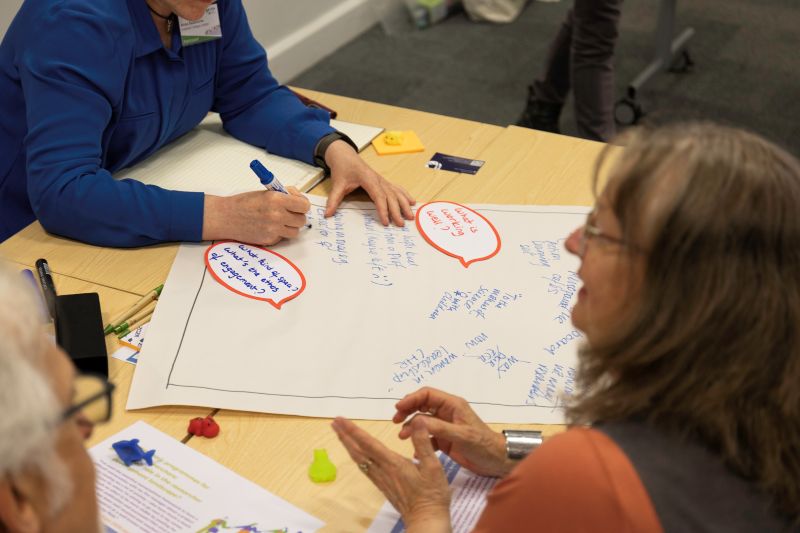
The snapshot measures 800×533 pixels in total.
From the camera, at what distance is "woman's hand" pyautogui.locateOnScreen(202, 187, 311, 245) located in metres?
1.55

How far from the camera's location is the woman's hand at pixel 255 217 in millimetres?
1550

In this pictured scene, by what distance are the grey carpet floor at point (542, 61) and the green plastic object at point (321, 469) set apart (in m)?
2.64

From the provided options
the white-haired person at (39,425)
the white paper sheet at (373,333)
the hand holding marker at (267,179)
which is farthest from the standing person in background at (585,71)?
the white-haired person at (39,425)

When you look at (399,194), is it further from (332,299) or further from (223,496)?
(223,496)

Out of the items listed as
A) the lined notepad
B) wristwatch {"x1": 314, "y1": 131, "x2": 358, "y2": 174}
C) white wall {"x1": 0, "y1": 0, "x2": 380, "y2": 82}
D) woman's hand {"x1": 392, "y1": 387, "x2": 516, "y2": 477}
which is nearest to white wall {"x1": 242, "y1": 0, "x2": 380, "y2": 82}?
white wall {"x1": 0, "y1": 0, "x2": 380, "y2": 82}

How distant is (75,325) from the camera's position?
1350mm

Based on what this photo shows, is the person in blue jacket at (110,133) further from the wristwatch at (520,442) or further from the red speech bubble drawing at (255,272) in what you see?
the wristwatch at (520,442)

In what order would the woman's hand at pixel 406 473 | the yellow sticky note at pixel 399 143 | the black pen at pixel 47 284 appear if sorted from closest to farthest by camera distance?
1. the woman's hand at pixel 406 473
2. the black pen at pixel 47 284
3. the yellow sticky note at pixel 399 143

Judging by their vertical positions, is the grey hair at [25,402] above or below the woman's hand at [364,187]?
above

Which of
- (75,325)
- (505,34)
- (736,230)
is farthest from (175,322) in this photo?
(505,34)

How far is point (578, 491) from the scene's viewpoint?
33.3 inches

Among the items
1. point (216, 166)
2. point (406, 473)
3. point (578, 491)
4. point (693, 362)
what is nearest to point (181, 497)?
point (406, 473)

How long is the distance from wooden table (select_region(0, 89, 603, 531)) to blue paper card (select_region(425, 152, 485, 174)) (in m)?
0.02

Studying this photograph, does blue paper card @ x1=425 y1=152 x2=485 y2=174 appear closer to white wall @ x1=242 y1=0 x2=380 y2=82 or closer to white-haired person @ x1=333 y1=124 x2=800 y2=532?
white-haired person @ x1=333 y1=124 x2=800 y2=532
